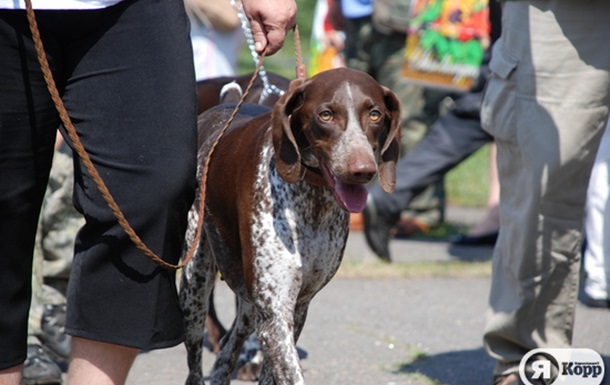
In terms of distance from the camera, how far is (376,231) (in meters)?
7.32

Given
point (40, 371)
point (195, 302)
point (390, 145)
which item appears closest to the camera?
point (390, 145)

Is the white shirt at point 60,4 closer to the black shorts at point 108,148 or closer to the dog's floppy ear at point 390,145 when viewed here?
the black shorts at point 108,148

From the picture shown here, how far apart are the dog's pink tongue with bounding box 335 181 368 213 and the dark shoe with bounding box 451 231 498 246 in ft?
15.8

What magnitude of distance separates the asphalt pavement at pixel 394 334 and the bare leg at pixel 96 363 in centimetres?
176

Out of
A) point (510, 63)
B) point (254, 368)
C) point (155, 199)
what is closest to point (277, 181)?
point (155, 199)

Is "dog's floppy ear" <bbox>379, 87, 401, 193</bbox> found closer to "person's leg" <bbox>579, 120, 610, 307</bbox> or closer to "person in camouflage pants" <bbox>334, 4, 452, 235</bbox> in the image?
"person's leg" <bbox>579, 120, 610, 307</bbox>

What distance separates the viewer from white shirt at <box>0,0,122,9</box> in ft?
9.03

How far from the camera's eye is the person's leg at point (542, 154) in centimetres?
402

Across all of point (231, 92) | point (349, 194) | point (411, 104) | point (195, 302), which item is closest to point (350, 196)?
point (349, 194)

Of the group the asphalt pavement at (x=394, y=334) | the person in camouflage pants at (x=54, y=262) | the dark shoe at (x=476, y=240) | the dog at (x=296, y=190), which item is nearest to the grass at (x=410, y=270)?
the asphalt pavement at (x=394, y=334)

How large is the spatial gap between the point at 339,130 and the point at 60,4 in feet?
3.23

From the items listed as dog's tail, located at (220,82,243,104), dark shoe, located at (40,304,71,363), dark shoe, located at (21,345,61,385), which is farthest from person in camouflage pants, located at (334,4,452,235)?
dark shoe, located at (21,345,61,385)

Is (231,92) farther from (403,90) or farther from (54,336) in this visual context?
(403,90)

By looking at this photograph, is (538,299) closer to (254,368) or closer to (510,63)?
(510,63)
